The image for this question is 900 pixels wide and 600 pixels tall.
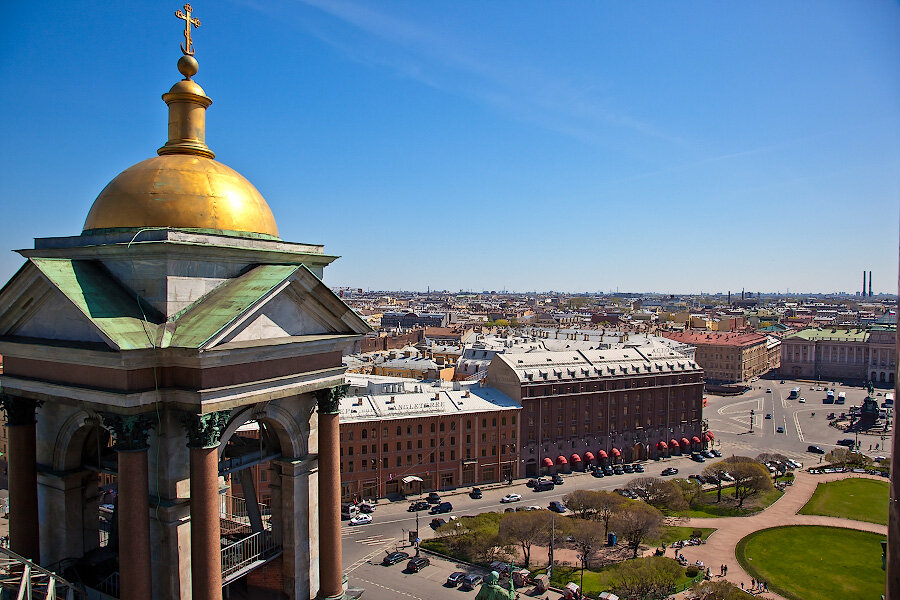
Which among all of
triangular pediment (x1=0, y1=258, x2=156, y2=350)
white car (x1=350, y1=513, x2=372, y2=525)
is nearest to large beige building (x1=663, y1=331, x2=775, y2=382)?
white car (x1=350, y1=513, x2=372, y2=525)

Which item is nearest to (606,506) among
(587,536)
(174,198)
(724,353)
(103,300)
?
(587,536)

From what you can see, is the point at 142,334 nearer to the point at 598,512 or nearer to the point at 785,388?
the point at 598,512

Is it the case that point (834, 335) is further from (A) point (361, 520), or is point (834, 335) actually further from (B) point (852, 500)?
(A) point (361, 520)

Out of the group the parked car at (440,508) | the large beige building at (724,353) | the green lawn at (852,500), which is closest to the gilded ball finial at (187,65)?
the parked car at (440,508)

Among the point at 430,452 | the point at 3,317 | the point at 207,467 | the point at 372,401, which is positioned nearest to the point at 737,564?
the point at 430,452

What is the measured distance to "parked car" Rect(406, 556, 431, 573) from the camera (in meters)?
60.5

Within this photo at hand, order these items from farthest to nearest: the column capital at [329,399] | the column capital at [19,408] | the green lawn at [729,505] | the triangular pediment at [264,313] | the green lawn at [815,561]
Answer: the green lawn at [729,505], the green lawn at [815,561], the column capital at [329,399], the column capital at [19,408], the triangular pediment at [264,313]

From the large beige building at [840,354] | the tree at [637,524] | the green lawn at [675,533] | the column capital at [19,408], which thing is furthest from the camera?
the large beige building at [840,354]

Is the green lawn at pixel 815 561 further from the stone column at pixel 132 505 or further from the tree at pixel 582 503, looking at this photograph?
the stone column at pixel 132 505

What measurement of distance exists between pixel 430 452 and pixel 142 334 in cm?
7088

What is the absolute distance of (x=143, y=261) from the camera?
Result: 1716 centimetres

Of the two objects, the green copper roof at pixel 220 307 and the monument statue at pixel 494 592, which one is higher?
the green copper roof at pixel 220 307

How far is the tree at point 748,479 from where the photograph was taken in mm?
79125

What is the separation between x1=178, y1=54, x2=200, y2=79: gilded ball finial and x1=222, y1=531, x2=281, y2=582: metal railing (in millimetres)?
14072
